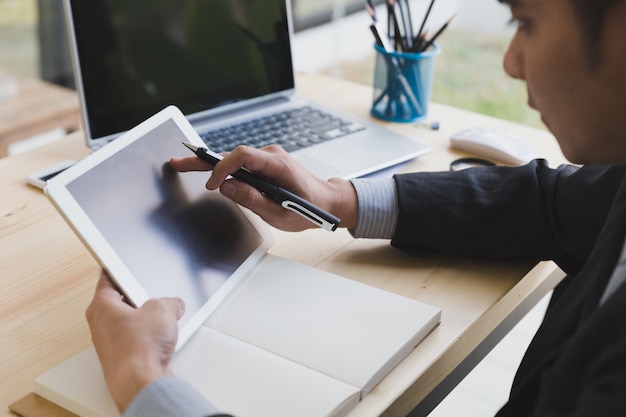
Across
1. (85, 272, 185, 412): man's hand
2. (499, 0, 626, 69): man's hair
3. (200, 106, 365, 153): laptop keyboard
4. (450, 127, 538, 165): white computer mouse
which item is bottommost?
(450, 127, 538, 165): white computer mouse

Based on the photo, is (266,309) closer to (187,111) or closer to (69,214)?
(69,214)

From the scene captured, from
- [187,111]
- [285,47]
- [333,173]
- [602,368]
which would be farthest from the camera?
[285,47]

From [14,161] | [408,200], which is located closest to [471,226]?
[408,200]

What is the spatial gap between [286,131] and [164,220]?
478 millimetres

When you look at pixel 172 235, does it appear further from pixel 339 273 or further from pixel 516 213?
pixel 516 213

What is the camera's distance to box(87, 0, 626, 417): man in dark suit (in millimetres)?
599

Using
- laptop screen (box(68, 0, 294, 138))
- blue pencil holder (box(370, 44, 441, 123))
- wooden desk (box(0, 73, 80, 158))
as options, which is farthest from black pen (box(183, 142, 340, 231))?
wooden desk (box(0, 73, 80, 158))

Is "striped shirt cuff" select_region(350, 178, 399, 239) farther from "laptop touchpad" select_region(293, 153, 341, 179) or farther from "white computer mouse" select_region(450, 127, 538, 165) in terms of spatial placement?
"white computer mouse" select_region(450, 127, 538, 165)

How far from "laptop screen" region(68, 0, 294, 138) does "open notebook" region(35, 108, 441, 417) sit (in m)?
0.29

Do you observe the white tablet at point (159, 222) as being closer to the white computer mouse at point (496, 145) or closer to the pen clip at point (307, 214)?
the pen clip at point (307, 214)

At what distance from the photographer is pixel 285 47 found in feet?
4.43

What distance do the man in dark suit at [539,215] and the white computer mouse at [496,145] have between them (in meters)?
0.20

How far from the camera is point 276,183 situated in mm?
945

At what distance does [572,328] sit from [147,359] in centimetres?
41
